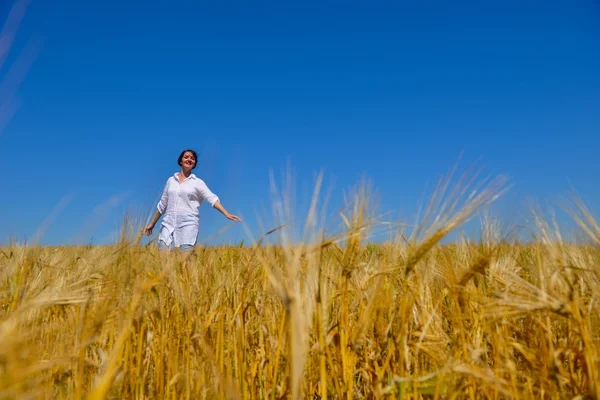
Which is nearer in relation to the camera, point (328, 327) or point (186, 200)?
point (328, 327)

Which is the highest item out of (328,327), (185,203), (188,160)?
(188,160)

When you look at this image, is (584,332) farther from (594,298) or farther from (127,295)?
(127,295)

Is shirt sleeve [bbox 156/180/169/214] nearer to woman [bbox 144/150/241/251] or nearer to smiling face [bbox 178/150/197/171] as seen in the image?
woman [bbox 144/150/241/251]

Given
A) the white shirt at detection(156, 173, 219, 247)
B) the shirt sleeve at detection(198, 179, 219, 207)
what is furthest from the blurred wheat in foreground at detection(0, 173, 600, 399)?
the shirt sleeve at detection(198, 179, 219, 207)

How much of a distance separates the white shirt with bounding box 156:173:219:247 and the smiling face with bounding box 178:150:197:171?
0.11 metres

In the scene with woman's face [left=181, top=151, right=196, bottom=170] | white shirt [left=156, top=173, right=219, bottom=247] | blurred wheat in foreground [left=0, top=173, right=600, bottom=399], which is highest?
woman's face [left=181, top=151, right=196, bottom=170]

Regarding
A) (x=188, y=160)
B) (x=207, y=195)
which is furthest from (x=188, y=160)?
(x=207, y=195)

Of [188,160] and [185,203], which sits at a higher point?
[188,160]

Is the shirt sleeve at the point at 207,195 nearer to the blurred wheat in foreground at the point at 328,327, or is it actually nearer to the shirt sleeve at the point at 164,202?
the shirt sleeve at the point at 164,202

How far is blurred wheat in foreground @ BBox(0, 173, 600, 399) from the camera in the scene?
1130mm

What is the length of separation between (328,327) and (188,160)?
144 inches

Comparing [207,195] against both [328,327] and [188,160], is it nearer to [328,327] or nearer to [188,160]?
[188,160]

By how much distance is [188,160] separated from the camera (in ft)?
16.5

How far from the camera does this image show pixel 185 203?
16.3 feet
